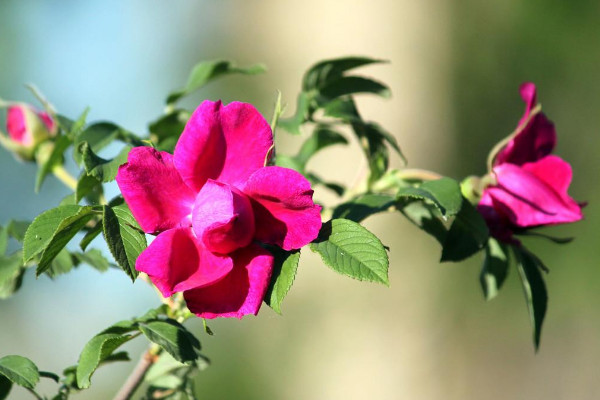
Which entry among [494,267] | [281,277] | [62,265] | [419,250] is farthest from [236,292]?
[419,250]

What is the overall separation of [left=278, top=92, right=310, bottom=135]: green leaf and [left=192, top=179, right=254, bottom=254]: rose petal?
22 centimetres

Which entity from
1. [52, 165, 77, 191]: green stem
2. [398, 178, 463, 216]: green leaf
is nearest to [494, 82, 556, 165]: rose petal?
[398, 178, 463, 216]: green leaf

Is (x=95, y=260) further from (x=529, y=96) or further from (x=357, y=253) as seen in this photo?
(x=529, y=96)

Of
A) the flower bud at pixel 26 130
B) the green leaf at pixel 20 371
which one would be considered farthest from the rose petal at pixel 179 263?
the flower bud at pixel 26 130

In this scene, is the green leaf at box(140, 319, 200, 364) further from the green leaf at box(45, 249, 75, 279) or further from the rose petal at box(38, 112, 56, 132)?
the rose petal at box(38, 112, 56, 132)

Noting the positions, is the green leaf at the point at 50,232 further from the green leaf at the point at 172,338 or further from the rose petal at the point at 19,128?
the rose petal at the point at 19,128

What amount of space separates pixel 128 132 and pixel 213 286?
27 cm

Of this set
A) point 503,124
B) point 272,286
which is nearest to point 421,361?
point 503,124

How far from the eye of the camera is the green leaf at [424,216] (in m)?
0.62

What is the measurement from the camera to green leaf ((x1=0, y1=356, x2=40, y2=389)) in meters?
0.48

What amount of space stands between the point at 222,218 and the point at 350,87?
1.16 feet

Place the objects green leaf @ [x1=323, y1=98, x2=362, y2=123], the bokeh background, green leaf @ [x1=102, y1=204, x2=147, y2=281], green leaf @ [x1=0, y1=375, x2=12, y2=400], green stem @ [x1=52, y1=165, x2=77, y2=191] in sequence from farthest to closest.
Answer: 1. the bokeh background
2. green stem @ [x1=52, y1=165, x2=77, y2=191]
3. green leaf @ [x1=323, y1=98, x2=362, y2=123]
4. green leaf @ [x1=0, y1=375, x2=12, y2=400]
5. green leaf @ [x1=102, y1=204, x2=147, y2=281]

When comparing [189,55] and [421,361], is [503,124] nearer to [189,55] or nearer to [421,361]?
[421,361]

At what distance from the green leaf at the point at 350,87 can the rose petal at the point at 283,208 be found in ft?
0.99
